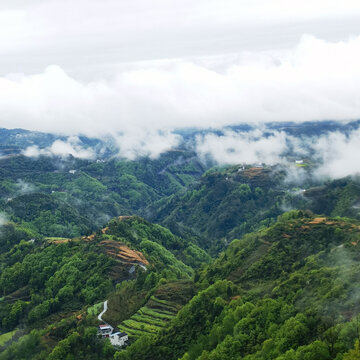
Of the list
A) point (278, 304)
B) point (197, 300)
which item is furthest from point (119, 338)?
point (278, 304)

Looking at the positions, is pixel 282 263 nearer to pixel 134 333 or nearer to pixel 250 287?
pixel 250 287

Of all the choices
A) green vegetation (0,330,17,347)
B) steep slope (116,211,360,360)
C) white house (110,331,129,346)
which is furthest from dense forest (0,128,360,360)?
white house (110,331,129,346)

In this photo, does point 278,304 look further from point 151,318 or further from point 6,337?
point 6,337

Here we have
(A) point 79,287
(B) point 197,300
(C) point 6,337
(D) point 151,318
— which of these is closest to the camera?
(B) point 197,300

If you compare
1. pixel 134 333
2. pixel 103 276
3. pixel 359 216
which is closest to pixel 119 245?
pixel 103 276

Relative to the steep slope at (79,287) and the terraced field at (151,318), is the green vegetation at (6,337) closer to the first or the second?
the steep slope at (79,287)

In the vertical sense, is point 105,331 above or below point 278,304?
below
